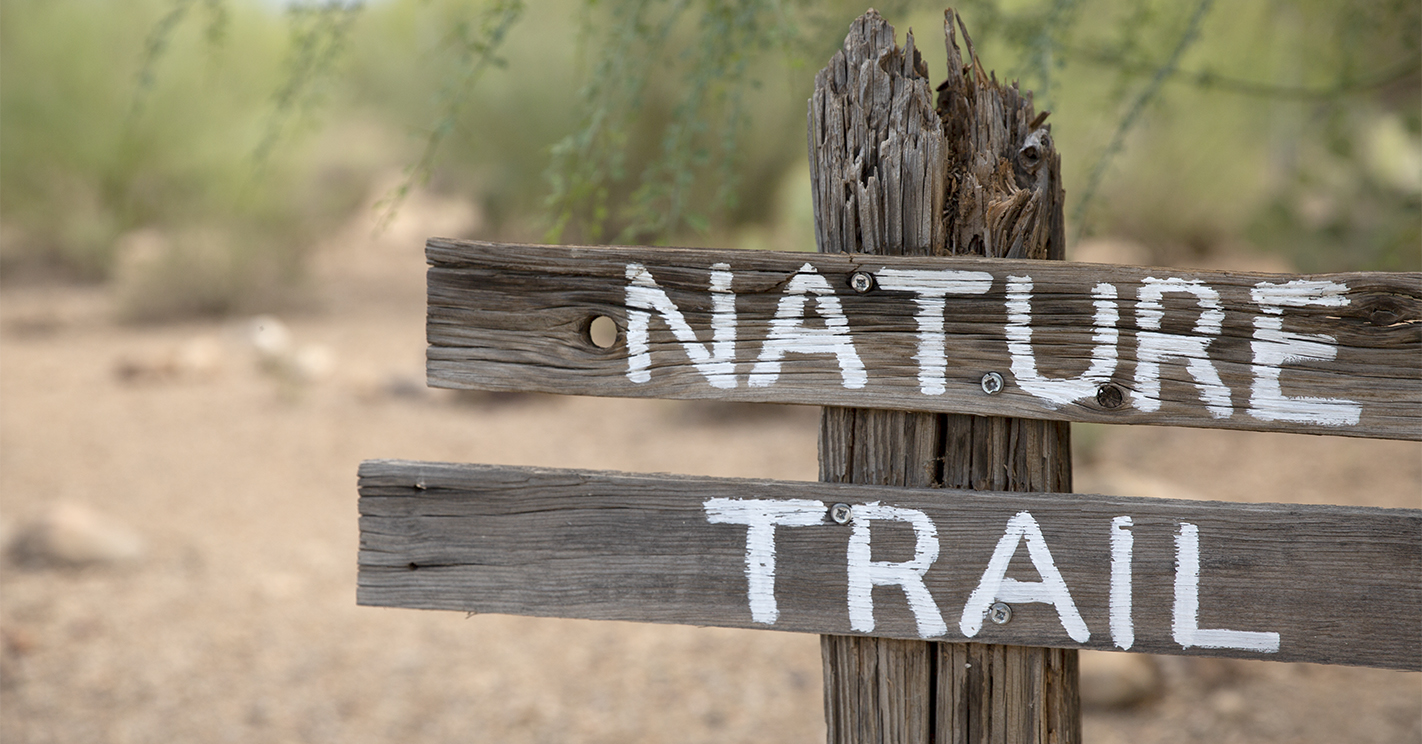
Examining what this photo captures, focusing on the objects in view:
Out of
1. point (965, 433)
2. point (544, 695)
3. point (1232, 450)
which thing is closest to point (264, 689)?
point (544, 695)

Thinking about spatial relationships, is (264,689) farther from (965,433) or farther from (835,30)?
(965,433)

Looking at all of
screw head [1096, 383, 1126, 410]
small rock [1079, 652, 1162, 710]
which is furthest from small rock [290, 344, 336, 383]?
screw head [1096, 383, 1126, 410]

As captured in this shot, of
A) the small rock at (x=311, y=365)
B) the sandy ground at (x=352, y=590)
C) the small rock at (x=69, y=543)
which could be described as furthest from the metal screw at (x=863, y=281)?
the small rock at (x=311, y=365)

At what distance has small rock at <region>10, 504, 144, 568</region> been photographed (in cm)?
373

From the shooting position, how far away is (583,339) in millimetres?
1165

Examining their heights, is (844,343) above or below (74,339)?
below

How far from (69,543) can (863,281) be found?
146 inches

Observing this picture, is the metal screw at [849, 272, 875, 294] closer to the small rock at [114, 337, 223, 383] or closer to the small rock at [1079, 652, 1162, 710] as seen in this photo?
the small rock at [1079, 652, 1162, 710]

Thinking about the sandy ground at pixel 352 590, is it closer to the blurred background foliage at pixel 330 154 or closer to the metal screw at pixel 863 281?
the blurred background foliage at pixel 330 154

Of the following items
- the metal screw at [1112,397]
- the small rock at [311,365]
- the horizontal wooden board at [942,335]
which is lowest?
the metal screw at [1112,397]

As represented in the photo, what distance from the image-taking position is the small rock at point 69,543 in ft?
12.2

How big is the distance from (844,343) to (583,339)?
0.29m

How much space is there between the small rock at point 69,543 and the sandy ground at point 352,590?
5cm

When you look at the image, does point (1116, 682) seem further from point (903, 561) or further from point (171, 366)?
point (171, 366)
